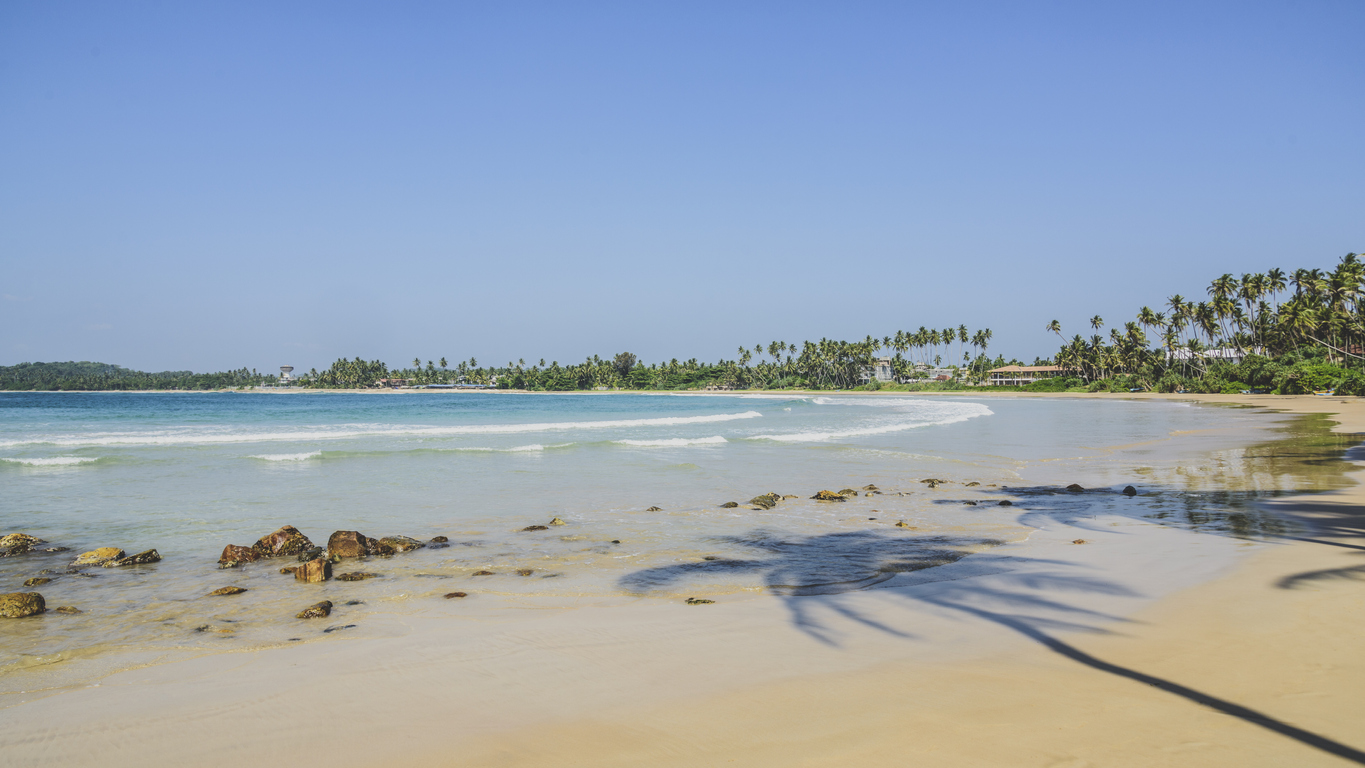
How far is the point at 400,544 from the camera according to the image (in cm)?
1039

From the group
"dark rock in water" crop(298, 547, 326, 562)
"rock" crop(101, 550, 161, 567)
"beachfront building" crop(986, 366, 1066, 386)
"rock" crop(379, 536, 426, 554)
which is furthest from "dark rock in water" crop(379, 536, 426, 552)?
"beachfront building" crop(986, 366, 1066, 386)

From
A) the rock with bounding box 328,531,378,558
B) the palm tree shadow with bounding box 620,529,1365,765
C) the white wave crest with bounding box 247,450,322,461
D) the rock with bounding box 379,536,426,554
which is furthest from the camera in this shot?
the white wave crest with bounding box 247,450,322,461

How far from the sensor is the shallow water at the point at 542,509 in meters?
8.15

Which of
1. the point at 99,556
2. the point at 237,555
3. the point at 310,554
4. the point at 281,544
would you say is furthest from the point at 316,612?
the point at 99,556

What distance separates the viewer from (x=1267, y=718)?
432cm

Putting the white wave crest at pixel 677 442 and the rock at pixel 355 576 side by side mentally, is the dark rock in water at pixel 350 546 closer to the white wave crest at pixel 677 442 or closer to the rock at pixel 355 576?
the rock at pixel 355 576

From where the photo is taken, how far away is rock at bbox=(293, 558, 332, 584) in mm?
8852

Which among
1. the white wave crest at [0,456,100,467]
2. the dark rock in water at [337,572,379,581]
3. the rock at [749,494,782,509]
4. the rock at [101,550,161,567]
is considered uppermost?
the white wave crest at [0,456,100,467]

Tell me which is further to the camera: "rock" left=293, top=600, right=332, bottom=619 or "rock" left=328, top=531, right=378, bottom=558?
"rock" left=328, top=531, right=378, bottom=558

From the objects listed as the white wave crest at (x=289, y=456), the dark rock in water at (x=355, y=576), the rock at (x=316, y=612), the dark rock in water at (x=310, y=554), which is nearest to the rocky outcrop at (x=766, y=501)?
the dark rock in water at (x=355, y=576)

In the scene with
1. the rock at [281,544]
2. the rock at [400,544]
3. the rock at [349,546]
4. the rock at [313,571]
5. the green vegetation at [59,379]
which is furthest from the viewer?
the green vegetation at [59,379]

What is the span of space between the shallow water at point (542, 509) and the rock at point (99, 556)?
334 mm

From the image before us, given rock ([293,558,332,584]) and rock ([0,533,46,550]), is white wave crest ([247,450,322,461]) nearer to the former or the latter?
rock ([0,533,46,550])

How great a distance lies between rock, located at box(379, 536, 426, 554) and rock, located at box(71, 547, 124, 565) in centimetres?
333
